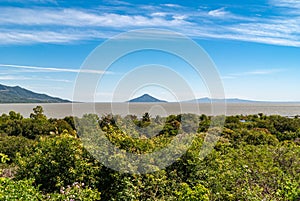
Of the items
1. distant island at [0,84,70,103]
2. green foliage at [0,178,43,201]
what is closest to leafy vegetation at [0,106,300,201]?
green foliage at [0,178,43,201]

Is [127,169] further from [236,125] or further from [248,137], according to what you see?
[236,125]

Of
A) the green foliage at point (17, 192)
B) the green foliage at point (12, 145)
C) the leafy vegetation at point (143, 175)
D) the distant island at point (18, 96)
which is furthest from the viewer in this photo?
the distant island at point (18, 96)

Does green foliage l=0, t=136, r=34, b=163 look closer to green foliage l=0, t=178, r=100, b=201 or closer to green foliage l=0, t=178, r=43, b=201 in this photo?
green foliage l=0, t=178, r=100, b=201

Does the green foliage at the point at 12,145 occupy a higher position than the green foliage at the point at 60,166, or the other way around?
the green foliage at the point at 60,166

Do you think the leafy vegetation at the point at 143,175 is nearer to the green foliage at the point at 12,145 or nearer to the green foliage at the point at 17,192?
the green foliage at the point at 17,192

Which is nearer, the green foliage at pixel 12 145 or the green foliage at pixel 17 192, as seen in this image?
the green foliage at pixel 17 192

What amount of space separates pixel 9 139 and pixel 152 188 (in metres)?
10.9

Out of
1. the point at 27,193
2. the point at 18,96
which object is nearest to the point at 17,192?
the point at 27,193

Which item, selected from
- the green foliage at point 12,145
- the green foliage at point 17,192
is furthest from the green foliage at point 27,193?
the green foliage at point 12,145

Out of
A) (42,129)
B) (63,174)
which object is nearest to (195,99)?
(63,174)

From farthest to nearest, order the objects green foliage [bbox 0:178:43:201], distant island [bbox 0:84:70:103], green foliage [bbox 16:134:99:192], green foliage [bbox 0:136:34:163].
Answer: distant island [bbox 0:84:70:103] < green foliage [bbox 0:136:34:163] < green foliage [bbox 16:134:99:192] < green foliage [bbox 0:178:43:201]

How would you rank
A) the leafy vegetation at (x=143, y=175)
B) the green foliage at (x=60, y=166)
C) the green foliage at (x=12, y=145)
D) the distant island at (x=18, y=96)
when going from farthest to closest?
1. the distant island at (x=18, y=96)
2. the green foliage at (x=12, y=145)
3. the green foliage at (x=60, y=166)
4. the leafy vegetation at (x=143, y=175)

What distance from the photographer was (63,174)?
6691 millimetres

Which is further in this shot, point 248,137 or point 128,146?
point 248,137
